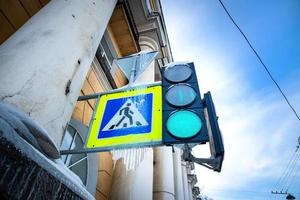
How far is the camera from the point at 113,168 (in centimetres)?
455

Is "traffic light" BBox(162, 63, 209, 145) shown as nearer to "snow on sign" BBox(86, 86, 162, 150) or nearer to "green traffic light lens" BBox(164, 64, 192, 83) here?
"green traffic light lens" BBox(164, 64, 192, 83)

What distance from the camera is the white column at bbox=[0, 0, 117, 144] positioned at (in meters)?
1.42

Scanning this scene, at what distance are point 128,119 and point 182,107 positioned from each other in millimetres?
661

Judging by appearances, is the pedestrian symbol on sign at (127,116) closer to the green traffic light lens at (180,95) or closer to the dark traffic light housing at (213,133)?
the green traffic light lens at (180,95)

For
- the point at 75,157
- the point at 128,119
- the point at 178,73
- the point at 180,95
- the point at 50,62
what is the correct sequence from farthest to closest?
the point at 75,157 < the point at 178,73 < the point at 128,119 < the point at 180,95 < the point at 50,62

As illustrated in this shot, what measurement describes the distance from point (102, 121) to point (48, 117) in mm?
958

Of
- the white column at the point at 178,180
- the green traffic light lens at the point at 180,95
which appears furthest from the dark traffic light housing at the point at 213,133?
the white column at the point at 178,180

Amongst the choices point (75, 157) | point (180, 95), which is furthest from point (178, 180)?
point (180, 95)

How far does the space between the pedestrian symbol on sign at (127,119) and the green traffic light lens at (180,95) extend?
39cm

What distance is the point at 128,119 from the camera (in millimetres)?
2334

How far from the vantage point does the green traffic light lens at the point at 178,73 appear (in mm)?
2389

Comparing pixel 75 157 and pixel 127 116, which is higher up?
pixel 75 157

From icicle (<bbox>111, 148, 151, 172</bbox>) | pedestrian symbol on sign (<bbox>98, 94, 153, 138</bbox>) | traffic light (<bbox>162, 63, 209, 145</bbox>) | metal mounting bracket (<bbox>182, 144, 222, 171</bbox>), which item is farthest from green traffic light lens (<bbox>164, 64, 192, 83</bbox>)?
icicle (<bbox>111, 148, 151, 172</bbox>)

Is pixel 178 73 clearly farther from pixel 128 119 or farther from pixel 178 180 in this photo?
pixel 178 180
